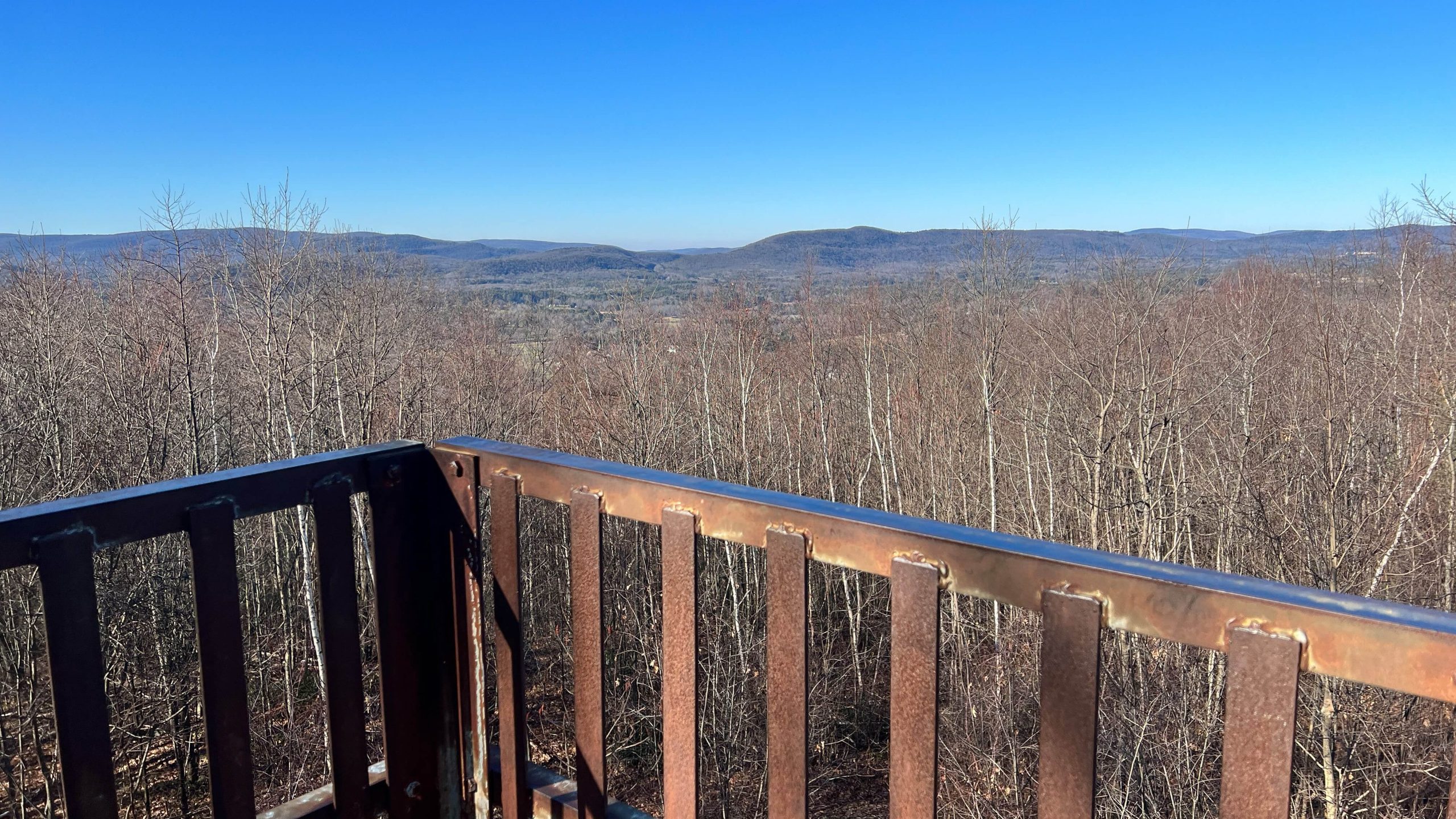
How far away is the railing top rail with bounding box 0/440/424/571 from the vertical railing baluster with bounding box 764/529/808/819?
2.74ft

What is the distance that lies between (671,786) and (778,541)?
20.9 inches

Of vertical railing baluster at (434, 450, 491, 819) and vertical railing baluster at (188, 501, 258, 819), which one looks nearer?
vertical railing baluster at (188, 501, 258, 819)

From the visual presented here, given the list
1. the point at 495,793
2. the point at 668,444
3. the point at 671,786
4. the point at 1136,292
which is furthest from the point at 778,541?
the point at 1136,292

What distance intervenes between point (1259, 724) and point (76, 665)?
154 centimetres

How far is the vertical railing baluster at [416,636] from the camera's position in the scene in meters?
1.73

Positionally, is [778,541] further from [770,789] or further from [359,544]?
[359,544]

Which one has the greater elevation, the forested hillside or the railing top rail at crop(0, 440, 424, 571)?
the railing top rail at crop(0, 440, 424, 571)

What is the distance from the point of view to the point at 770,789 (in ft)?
4.52

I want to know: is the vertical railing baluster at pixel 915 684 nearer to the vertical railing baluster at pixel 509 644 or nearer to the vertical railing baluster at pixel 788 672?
the vertical railing baluster at pixel 788 672

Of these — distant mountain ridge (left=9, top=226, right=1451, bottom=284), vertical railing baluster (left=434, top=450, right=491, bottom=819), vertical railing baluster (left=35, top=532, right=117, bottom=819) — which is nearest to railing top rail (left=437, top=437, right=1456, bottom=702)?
vertical railing baluster (left=434, top=450, right=491, bottom=819)

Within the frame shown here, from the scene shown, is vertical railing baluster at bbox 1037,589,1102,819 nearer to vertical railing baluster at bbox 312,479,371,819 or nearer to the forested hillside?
vertical railing baluster at bbox 312,479,371,819

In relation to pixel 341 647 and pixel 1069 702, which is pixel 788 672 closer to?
pixel 1069 702

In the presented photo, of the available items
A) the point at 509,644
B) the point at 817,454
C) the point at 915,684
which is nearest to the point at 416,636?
the point at 509,644

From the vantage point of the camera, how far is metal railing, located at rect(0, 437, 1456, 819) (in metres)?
0.97
